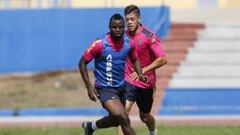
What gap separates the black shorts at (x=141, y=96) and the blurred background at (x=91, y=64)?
700 centimetres

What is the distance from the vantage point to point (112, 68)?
37.3 ft

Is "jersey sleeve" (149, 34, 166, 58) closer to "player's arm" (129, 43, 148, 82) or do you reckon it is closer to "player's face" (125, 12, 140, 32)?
"player's face" (125, 12, 140, 32)

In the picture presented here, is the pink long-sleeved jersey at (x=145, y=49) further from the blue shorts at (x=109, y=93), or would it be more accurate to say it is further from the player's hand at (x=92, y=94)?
the player's hand at (x=92, y=94)

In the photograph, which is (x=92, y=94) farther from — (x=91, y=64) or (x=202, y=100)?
(x=91, y=64)

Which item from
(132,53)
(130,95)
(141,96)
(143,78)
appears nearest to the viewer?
(132,53)

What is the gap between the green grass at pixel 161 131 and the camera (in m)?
15.0

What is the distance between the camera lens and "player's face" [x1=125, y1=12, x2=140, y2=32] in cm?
1201

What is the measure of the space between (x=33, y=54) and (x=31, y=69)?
1.51ft

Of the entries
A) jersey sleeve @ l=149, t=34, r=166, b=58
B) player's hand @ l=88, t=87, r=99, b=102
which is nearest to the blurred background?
jersey sleeve @ l=149, t=34, r=166, b=58

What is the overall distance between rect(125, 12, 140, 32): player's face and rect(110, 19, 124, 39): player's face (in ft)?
2.92

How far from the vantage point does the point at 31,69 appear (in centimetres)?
2509

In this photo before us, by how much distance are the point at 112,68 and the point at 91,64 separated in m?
12.8

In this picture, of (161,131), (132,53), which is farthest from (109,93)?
(161,131)

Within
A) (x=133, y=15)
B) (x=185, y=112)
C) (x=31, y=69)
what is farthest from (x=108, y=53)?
(x=31, y=69)
